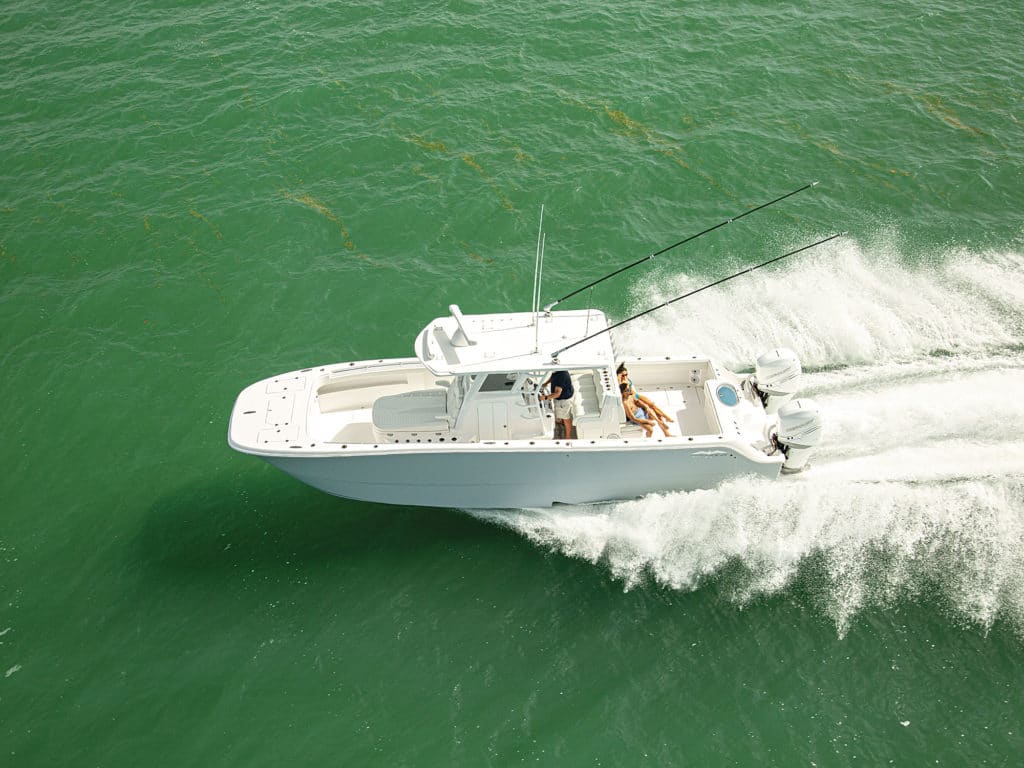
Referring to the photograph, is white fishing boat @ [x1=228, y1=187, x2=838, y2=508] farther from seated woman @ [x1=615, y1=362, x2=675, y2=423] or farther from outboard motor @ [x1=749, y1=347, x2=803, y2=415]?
seated woman @ [x1=615, y1=362, x2=675, y2=423]

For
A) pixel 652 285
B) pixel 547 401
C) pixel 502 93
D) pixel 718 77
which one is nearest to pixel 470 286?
pixel 652 285

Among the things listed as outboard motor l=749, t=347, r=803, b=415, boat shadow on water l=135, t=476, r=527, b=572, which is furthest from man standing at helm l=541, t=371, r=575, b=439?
outboard motor l=749, t=347, r=803, b=415

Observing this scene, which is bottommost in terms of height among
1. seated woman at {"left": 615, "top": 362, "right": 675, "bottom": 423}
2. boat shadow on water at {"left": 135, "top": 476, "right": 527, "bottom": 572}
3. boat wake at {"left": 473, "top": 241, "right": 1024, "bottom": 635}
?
boat shadow on water at {"left": 135, "top": 476, "right": 527, "bottom": 572}

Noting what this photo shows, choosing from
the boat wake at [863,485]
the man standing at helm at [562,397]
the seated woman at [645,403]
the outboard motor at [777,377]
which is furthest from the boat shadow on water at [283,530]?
the outboard motor at [777,377]

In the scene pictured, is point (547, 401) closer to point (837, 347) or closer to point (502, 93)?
point (837, 347)

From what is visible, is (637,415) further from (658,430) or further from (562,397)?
(562,397)

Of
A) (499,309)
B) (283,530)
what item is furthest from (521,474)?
(499,309)

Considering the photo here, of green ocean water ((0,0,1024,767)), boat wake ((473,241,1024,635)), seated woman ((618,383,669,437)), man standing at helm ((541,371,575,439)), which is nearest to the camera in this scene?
green ocean water ((0,0,1024,767))
